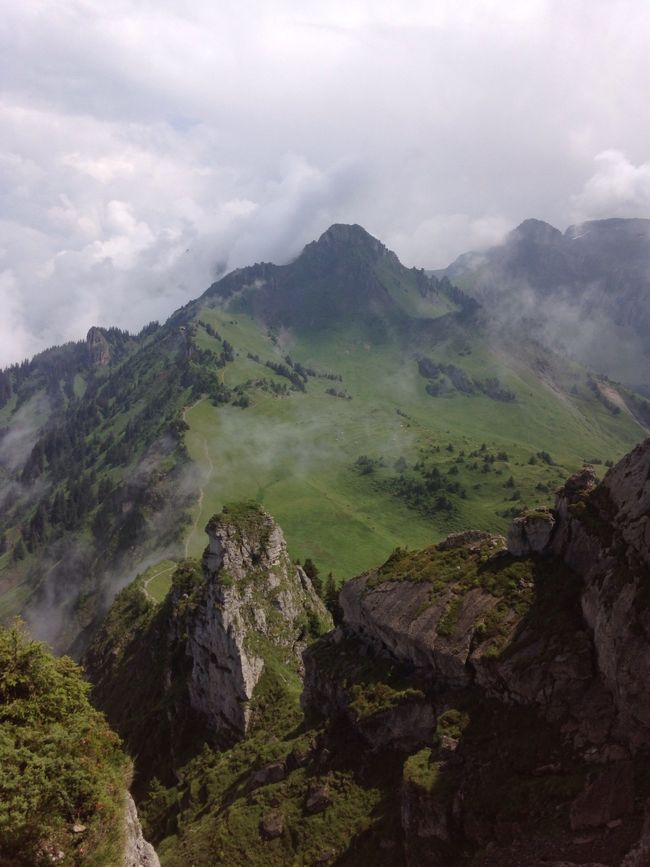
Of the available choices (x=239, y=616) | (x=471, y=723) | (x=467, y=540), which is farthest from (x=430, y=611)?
(x=239, y=616)

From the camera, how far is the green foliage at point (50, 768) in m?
29.5

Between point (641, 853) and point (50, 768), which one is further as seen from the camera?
point (50, 768)

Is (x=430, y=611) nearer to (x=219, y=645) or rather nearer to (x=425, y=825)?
(x=425, y=825)

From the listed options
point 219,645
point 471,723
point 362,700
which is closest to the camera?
point 471,723

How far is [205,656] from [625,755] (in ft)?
241

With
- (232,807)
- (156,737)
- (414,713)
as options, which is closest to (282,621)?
(156,737)

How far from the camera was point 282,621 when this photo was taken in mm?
94562

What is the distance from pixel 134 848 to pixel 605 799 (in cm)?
2823

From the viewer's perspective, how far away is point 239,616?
8900 cm

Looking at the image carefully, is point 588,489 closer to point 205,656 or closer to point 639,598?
point 639,598

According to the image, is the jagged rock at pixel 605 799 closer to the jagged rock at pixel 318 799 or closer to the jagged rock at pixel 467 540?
the jagged rock at pixel 318 799

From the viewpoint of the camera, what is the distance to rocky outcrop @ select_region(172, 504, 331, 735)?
277ft

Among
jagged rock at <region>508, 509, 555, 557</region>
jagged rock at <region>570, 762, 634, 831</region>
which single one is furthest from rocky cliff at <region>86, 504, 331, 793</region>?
jagged rock at <region>570, 762, 634, 831</region>

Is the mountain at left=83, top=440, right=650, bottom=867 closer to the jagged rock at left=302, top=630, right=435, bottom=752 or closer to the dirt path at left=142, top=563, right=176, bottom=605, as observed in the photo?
the jagged rock at left=302, top=630, right=435, bottom=752
